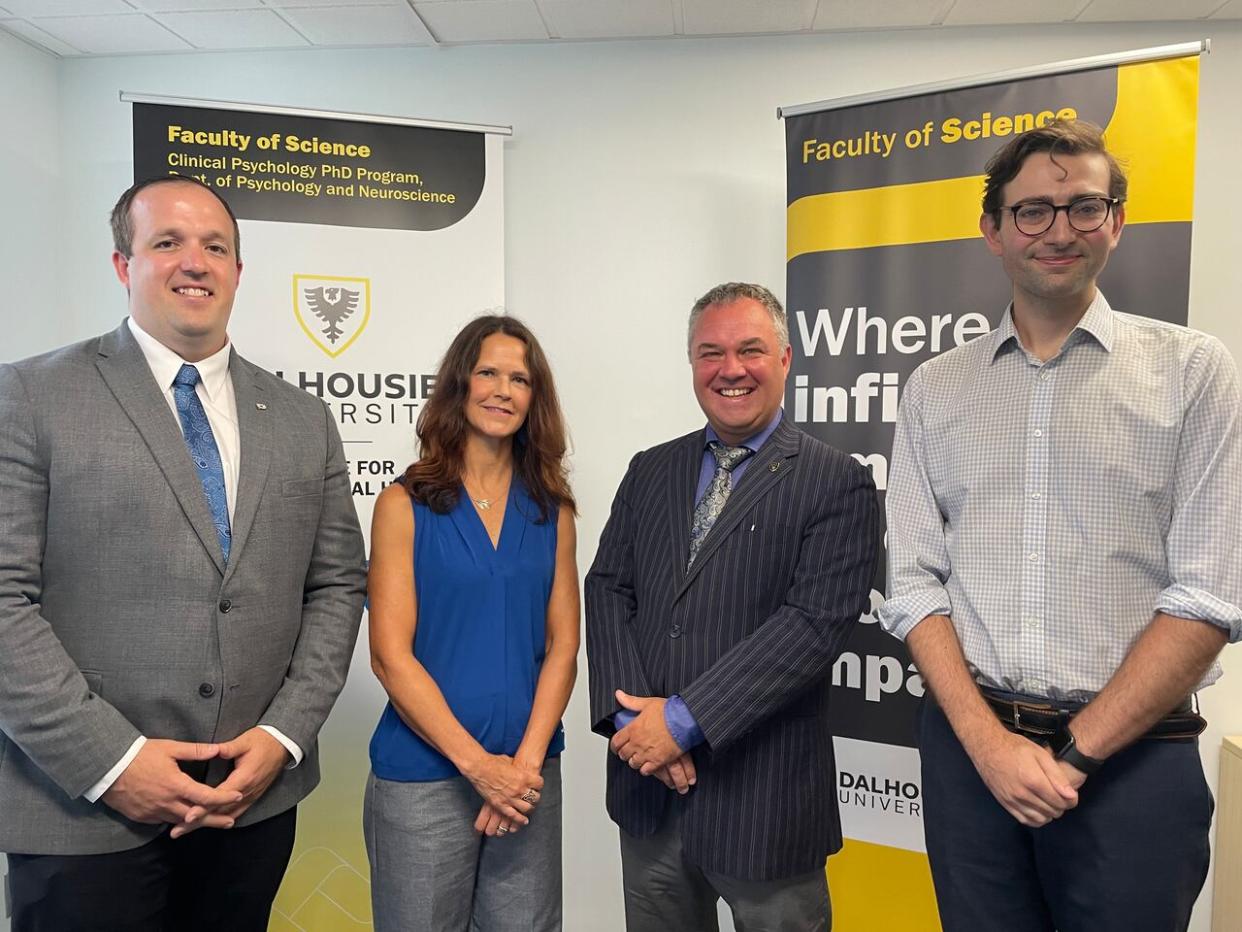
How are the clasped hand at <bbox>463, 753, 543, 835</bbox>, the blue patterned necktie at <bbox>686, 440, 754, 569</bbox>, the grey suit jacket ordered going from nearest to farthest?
the grey suit jacket → the clasped hand at <bbox>463, 753, 543, 835</bbox> → the blue patterned necktie at <bbox>686, 440, 754, 569</bbox>

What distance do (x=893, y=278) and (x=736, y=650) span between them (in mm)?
1423

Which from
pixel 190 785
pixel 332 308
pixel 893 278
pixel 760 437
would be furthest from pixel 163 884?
pixel 893 278

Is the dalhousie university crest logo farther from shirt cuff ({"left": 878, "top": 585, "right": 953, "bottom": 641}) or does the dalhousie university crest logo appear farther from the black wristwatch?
the black wristwatch

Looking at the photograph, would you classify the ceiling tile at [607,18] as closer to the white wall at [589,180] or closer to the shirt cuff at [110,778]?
the white wall at [589,180]

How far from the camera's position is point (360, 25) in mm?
2965

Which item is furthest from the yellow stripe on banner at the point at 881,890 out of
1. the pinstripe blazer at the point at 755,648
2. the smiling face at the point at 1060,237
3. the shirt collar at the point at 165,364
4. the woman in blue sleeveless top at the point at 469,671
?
the shirt collar at the point at 165,364

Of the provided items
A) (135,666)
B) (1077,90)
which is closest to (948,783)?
(135,666)

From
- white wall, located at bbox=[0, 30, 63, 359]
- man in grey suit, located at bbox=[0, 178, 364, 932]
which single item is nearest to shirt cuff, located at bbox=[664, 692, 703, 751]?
man in grey suit, located at bbox=[0, 178, 364, 932]

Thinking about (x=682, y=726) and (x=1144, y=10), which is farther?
(x=1144, y=10)

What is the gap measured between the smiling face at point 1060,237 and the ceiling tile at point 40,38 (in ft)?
10.7

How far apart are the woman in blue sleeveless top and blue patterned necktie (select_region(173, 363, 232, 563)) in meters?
0.34

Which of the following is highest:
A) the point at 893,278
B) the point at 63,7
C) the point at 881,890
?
the point at 63,7

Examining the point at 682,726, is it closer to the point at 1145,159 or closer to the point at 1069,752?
the point at 1069,752

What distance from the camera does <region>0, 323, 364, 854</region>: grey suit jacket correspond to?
4.82 ft
